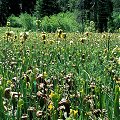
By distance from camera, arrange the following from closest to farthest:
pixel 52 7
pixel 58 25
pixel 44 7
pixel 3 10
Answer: pixel 58 25 < pixel 44 7 < pixel 52 7 < pixel 3 10

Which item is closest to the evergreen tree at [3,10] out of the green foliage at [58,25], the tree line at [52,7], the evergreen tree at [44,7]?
the tree line at [52,7]

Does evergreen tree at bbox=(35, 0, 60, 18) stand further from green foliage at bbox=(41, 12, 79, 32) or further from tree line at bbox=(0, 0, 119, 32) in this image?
green foliage at bbox=(41, 12, 79, 32)

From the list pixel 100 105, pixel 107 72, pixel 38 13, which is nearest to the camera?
pixel 100 105

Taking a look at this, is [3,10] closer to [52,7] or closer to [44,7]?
[44,7]

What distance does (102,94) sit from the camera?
178 cm

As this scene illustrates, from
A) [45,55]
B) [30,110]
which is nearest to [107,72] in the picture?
[30,110]

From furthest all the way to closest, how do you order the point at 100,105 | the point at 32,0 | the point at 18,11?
the point at 32,0 → the point at 18,11 → the point at 100,105

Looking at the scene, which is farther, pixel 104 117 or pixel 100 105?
pixel 100 105

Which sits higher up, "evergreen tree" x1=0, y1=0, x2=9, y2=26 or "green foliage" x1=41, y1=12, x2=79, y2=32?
"evergreen tree" x1=0, y1=0, x2=9, y2=26

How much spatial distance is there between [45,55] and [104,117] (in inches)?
87.6

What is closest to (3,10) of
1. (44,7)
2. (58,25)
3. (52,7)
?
(44,7)

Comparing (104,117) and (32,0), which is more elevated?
(32,0)

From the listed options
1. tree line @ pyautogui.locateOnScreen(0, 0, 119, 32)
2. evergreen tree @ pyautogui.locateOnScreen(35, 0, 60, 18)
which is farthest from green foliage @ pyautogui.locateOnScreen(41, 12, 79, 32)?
evergreen tree @ pyautogui.locateOnScreen(35, 0, 60, 18)

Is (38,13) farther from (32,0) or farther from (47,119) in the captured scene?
(47,119)
